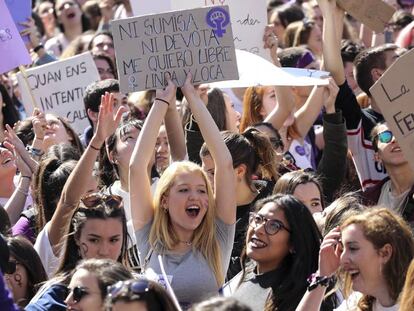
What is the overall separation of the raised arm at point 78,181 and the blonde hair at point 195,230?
55 cm

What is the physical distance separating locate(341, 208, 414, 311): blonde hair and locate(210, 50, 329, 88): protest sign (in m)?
2.19

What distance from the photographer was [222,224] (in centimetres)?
615

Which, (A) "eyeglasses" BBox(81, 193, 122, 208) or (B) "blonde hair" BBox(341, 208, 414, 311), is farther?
(A) "eyeglasses" BBox(81, 193, 122, 208)

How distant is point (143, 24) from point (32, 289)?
1.53 metres

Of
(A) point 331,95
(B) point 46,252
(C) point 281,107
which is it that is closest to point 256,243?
(B) point 46,252

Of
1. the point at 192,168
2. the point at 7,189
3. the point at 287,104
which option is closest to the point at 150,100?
the point at 287,104

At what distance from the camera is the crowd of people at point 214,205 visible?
5.25m

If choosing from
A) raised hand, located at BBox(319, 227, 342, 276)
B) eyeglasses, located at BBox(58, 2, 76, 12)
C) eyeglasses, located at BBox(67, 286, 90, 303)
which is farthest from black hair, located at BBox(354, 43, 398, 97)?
eyeglasses, located at BBox(58, 2, 76, 12)

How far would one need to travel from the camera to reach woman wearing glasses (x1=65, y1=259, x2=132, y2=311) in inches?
199

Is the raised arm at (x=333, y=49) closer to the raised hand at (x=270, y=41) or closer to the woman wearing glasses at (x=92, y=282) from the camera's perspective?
the raised hand at (x=270, y=41)

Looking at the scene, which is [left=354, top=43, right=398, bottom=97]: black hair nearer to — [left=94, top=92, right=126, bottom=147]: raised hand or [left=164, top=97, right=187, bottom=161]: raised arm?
[left=164, top=97, right=187, bottom=161]: raised arm

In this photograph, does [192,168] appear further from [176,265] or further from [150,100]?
[150,100]

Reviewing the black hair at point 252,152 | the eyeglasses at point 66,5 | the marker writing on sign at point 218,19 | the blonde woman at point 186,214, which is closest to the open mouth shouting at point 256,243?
the blonde woman at point 186,214

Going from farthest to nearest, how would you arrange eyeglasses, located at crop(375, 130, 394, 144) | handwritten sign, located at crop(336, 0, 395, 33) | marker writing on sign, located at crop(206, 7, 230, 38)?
1. handwritten sign, located at crop(336, 0, 395, 33)
2. eyeglasses, located at crop(375, 130, 394, 144)
3. marker writing on sign, located at crop(206, 7, 230, 38)
